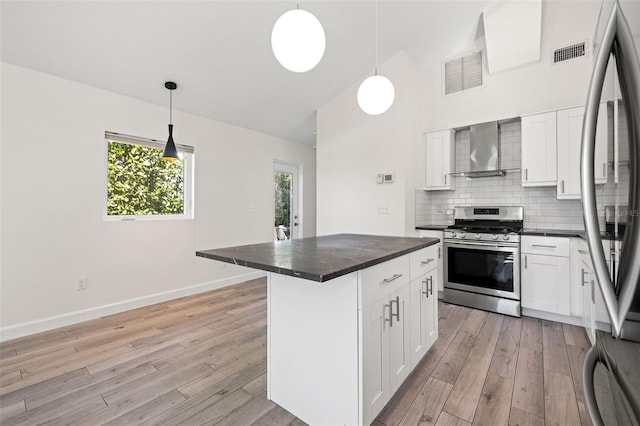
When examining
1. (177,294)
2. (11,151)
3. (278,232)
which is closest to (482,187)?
(278,232)

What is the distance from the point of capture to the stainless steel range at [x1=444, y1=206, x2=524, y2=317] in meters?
3.19

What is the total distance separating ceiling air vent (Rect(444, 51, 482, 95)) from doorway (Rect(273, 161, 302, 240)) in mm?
3050

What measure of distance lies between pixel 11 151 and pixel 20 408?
221cm

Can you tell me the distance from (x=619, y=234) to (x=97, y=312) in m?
4.10

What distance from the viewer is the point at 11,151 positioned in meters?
2.62

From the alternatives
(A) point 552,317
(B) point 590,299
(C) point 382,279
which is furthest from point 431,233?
(C) point 382,279

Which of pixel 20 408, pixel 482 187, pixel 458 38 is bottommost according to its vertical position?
pixel 20 408

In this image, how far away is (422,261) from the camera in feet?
7.04

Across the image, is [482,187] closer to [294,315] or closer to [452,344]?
[452,344]

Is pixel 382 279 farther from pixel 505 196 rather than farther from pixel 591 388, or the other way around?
pixel 505 196

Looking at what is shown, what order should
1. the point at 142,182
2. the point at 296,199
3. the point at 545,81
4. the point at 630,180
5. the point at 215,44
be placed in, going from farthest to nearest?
the point at 296,199, the point at 142,182, the point at 545,81, the point at 215,44, the point at 630,180

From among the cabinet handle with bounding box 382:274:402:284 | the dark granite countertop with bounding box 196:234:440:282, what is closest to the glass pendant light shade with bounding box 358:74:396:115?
the dark granite countertop with bounding box 196:234:440:282

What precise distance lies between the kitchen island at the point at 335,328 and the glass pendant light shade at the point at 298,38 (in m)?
1.08

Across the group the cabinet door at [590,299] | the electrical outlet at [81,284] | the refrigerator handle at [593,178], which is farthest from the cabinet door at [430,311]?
the electrical outlet at [81,284]
